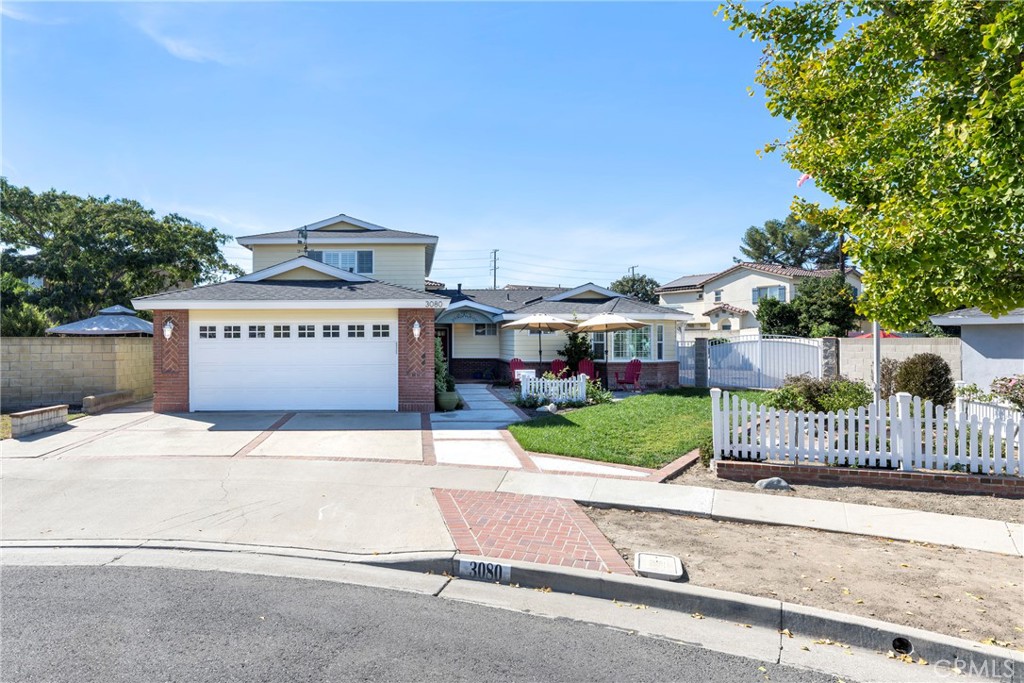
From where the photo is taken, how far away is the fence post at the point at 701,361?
2188cm

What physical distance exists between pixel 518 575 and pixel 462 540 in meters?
0.89

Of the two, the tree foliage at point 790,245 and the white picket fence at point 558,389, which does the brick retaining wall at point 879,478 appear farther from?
the tree foliage at point 790,245

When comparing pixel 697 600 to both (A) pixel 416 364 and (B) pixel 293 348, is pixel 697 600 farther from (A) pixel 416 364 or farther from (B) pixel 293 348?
(B) pixel 293 348

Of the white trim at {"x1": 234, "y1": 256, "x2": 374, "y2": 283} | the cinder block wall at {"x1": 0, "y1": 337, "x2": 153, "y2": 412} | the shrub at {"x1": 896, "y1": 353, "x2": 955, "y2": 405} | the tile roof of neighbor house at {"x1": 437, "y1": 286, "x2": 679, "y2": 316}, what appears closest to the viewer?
the shrub at {"x1": 896, "y1": 353, "x2": 955, "y2": 405}

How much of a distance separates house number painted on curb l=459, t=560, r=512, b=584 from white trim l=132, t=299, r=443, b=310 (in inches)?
377

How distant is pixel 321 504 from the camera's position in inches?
287

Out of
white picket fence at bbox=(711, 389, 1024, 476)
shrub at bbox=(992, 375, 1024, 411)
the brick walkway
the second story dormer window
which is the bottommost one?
the brick walkway

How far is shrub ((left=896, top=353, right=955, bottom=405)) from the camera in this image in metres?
12.5

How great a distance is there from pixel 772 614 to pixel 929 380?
1052 centimetres

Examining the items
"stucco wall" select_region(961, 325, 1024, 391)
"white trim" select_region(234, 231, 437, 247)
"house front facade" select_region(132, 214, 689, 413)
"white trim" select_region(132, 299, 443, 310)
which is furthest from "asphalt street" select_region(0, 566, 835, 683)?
"white trim" select_region(234, 231, 437, 247)

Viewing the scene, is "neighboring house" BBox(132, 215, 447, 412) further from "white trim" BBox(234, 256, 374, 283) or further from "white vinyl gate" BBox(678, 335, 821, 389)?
"white vinyl gate" BBox(678, 335, 821, 389)

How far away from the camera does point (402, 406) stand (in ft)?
48.9

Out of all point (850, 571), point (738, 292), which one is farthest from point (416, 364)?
point (738, 292)

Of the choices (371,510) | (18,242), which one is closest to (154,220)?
(18,242)
